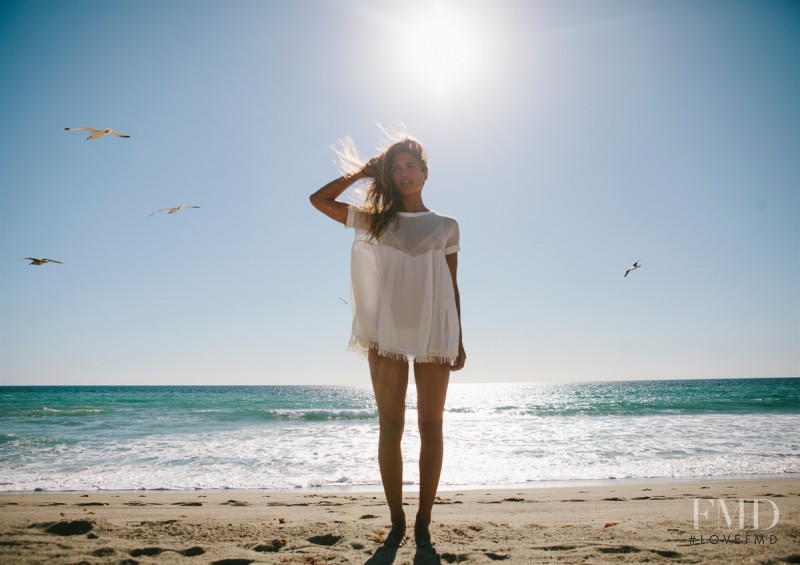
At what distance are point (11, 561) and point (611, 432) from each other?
1113cm

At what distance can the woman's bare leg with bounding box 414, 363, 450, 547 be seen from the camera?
224 cm

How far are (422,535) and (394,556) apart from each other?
0.76 ft

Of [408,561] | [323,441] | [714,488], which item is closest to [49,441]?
[323,441]

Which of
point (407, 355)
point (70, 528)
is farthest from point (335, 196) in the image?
point (70, 528)

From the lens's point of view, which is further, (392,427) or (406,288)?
(406,288)

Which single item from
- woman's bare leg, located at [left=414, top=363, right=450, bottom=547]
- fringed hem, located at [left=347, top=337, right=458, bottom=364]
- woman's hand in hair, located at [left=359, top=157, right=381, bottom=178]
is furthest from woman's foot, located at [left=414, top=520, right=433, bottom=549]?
woman's hand in hair, located at [left=359, top=157, right=381, bottom=178]

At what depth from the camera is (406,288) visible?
2346 mm

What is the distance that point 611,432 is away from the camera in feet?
35.8

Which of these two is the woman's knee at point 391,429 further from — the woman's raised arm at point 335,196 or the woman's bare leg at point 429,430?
the woman's raised arm at point 335,196

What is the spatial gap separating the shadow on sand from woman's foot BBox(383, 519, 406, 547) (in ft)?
0.12

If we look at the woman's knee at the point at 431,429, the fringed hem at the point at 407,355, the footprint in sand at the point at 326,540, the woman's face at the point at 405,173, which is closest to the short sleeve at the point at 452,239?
the woman's face at the point at 405,173

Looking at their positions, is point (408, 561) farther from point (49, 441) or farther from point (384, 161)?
point (49, 441)

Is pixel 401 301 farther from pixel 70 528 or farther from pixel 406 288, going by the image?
pixel 70 528

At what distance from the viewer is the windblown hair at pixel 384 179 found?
242 centimetres
